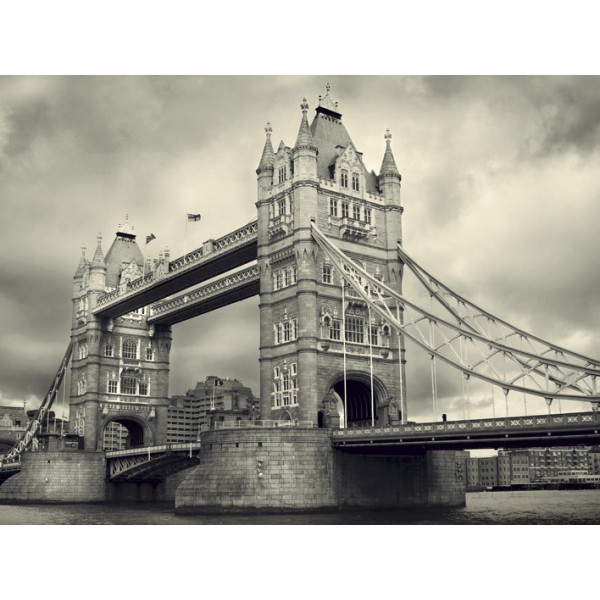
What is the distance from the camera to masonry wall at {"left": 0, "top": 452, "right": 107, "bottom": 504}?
3093 inches

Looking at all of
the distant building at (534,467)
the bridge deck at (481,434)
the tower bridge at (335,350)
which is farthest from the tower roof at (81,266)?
the distant building at (534,467)

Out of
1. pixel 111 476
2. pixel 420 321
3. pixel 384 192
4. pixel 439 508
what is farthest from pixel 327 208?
pixel 111 476

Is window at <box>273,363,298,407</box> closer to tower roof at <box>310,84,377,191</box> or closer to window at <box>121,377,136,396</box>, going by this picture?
tower roof at <box>310,84,377,191</box>

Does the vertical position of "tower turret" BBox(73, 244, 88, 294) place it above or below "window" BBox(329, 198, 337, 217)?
above

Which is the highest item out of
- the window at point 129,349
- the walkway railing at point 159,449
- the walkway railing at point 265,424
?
the window at point 129,349

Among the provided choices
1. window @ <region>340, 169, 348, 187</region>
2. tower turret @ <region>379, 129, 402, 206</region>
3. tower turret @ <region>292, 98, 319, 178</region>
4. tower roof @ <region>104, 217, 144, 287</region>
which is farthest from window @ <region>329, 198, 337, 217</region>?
tower roof @ <region>104, 217, 144, 287</region>

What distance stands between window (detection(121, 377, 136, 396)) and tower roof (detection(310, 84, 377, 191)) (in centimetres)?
3985

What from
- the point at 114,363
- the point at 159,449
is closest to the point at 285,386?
the point at 159,449

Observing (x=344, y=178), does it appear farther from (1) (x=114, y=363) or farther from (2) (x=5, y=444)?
(2) (x=5, y=444)

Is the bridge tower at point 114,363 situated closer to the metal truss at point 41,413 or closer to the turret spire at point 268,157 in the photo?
the metal truss at point 41,413

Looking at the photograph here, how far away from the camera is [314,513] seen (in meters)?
50.1

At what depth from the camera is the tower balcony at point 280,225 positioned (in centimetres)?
5919

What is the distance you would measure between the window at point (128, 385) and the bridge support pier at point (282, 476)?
130ft

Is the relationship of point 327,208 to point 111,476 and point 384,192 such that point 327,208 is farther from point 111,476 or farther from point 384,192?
point 111,476
